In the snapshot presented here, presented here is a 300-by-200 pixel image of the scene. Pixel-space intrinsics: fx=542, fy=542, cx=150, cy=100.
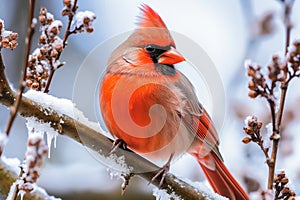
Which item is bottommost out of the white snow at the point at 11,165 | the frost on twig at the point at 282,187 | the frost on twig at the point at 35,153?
the white snow at the point at 11,165

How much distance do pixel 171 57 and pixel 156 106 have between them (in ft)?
0.73

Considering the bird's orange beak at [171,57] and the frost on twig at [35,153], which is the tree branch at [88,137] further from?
the bird's orange beak at [171,57]

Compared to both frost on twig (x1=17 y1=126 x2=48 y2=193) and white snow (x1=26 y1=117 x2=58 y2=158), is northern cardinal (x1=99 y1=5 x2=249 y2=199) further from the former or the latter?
frost on twig (x1=17 y1=126 x2=48 y2=193)

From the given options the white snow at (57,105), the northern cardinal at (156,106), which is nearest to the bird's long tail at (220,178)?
the northern cardinal at (156,106)

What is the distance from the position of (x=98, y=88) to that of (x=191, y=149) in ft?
1.38

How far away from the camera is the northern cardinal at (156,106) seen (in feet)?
6.17

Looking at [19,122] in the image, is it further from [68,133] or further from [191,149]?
[68,133]

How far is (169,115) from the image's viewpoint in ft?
6.39

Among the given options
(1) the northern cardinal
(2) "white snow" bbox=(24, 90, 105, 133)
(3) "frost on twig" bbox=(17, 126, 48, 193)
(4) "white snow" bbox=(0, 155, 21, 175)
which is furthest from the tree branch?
(3) "frost on twig" bbox=(17, 126, 48, 193)

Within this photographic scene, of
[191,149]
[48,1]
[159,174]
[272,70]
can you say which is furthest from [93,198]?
[48,1]

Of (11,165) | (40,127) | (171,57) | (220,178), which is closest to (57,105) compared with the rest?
(40,127)

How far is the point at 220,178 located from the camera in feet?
6.69

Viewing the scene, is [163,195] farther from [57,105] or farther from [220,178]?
[220,178]

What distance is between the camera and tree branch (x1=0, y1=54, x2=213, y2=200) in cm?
139
